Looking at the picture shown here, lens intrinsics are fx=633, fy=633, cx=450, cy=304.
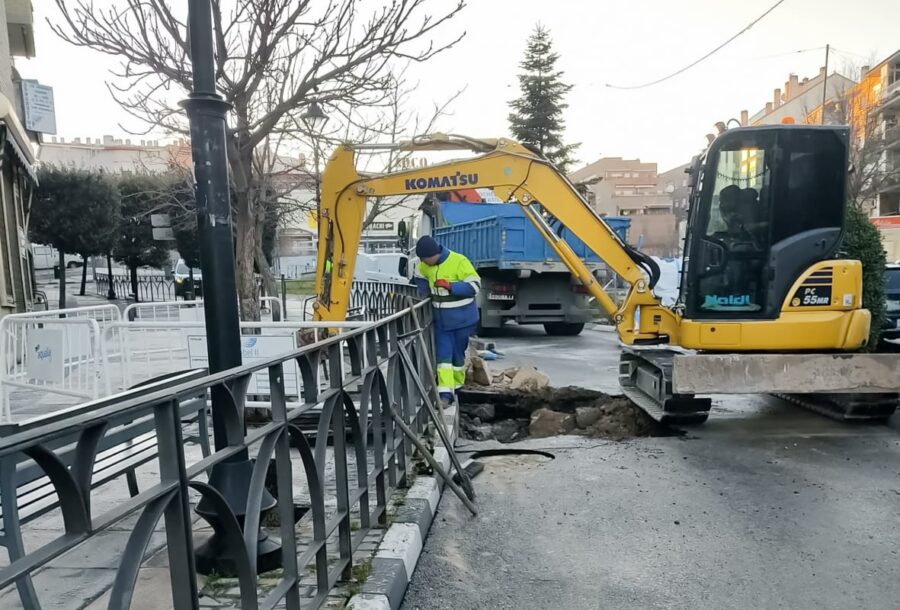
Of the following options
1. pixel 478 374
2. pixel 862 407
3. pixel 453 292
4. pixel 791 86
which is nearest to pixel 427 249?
pixel 453 292

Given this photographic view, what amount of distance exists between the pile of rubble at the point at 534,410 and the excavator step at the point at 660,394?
0.24 metres

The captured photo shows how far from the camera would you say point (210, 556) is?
3010mm

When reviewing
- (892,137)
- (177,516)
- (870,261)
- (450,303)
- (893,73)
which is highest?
(893,73)

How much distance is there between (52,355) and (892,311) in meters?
10.4

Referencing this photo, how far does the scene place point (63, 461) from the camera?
2.00 m

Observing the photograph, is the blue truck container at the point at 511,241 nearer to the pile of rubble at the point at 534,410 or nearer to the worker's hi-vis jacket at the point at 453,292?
the pile of rubble at the point at 534,410

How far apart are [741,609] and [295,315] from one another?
1640 cm

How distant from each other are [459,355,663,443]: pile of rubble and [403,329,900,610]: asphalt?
644mm

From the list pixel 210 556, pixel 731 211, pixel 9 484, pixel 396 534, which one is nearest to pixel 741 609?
pixel 396 534

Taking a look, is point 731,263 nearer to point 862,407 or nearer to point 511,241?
point 862,407

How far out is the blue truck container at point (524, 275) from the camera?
13117 mm

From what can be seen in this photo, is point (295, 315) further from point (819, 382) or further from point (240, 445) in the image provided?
point (240, 445)

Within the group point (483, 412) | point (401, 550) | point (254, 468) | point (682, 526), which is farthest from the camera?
point (483, 412)

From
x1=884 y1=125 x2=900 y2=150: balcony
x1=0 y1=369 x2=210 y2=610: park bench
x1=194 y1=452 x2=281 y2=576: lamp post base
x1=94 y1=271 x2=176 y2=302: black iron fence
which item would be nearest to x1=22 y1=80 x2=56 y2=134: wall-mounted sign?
x1=94 y1=271 x2=176 y2=302: black iron fence
